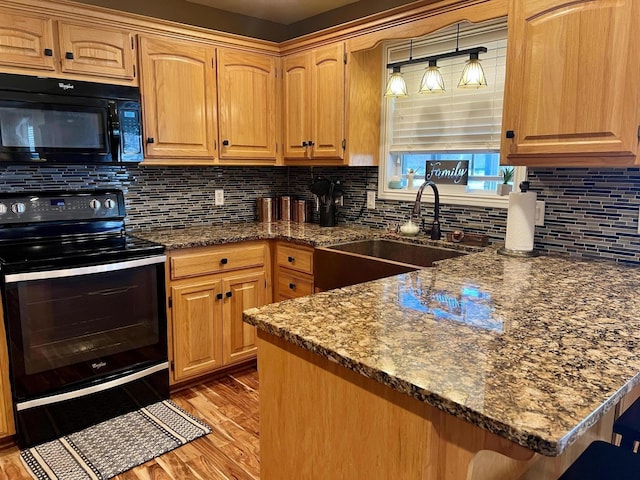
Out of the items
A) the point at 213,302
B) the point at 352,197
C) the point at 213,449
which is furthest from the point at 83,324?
the point at 352,197

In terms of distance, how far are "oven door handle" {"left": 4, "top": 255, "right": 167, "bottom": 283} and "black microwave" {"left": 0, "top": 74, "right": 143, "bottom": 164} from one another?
0.59 meters

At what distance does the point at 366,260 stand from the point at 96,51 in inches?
71.9

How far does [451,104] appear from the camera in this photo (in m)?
2.79

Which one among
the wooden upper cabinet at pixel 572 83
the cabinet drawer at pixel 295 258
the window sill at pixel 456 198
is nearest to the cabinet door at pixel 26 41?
the cabinet drawer at pixel 295 258

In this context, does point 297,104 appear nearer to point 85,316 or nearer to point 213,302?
point 213,302

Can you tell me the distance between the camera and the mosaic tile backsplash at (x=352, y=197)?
2058 millimetres

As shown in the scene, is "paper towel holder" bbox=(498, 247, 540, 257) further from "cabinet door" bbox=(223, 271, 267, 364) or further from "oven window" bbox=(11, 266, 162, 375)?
"oven window" bbox=(11, 266, 162, 375)

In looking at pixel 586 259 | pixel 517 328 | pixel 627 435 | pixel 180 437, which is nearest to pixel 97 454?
pixel 180 437

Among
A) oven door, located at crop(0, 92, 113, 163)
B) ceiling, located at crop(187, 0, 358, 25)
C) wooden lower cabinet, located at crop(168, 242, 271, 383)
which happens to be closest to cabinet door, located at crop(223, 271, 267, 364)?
wooden lower cabinet, located at crop(168, 242, 271, 383)

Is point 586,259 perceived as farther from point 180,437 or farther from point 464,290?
point 180,437

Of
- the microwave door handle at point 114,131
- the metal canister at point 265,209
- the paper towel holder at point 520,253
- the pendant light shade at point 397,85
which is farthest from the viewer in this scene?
the metal canister at point 265,209

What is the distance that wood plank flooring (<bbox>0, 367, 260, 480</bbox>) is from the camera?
6.66 ft

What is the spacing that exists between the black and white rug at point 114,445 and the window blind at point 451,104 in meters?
2.11

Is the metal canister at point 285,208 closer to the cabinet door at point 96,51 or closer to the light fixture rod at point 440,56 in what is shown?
the light fixture rod at point 440,56
